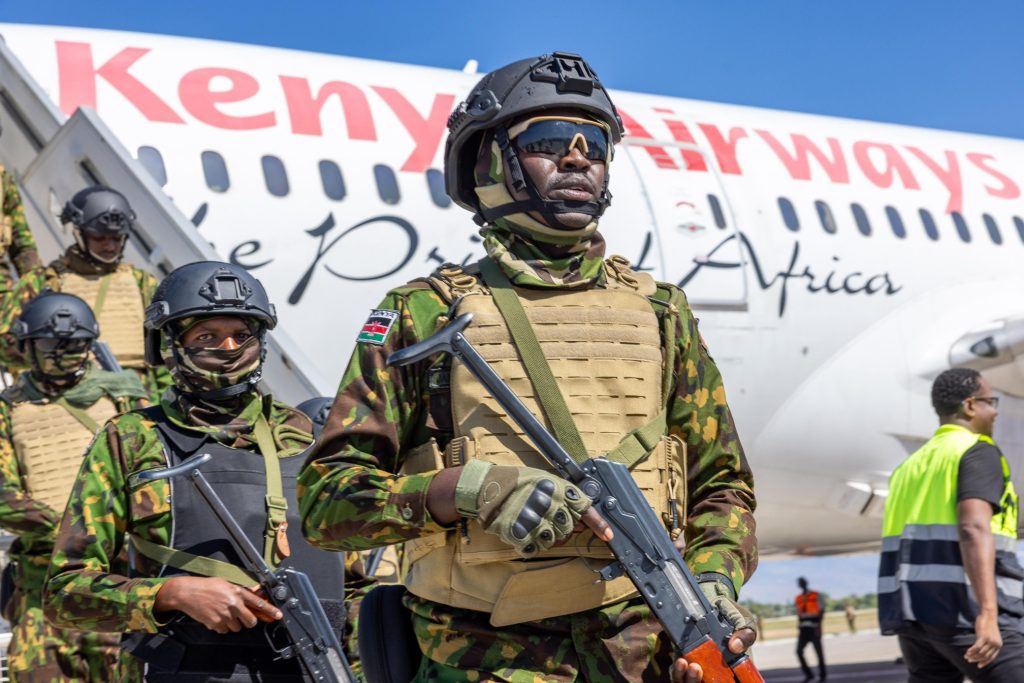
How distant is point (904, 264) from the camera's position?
39.9ft

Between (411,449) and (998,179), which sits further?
(998,179)

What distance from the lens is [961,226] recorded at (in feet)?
42.1

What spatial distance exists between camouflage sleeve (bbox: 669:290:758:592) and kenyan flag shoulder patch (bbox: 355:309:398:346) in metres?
0.59

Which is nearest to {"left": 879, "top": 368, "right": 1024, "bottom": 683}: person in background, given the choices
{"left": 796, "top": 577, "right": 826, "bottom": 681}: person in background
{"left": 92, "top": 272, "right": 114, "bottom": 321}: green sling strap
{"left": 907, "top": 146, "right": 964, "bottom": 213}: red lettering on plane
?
{"left": 92, "top": 272, "right": 114, "bottom": 321}: green sling strap

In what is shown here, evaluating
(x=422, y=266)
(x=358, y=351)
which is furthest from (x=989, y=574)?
(x=422, y=266)

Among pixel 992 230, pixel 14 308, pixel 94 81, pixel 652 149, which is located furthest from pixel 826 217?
pixel 14 308

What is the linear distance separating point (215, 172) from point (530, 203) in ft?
21.6

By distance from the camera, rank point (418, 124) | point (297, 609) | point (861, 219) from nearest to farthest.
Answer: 1. point (297, 609)
2. point (418, 124)
3. point (861, 219)

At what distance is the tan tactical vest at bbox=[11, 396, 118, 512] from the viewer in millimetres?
5633

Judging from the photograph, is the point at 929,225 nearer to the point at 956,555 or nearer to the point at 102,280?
the point at 956,555

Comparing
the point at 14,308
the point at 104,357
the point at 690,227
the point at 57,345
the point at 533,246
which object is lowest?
the point at 533,246

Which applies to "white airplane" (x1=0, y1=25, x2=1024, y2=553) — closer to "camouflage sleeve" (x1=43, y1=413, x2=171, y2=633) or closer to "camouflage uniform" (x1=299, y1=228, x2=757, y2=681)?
"camouflage sleeve" (x1=43, y1=413, x2=171, y2=633)

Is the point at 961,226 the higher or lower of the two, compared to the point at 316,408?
higher

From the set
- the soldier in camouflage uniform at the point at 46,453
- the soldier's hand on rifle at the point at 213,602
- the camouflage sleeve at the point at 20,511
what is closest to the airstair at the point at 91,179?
the soldier in camouflage uniform at the point at 46,453
